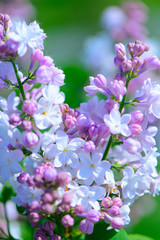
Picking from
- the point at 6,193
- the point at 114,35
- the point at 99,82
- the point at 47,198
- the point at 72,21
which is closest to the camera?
the point at 47,198

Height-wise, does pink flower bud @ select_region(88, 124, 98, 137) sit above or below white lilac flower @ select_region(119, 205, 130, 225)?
above

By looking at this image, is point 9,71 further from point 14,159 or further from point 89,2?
point 89,2

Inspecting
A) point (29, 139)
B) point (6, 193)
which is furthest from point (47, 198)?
point (6, 193)

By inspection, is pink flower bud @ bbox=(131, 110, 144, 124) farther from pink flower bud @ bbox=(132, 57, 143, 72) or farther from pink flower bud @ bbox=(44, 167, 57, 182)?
pink flower bud @ bbox=(44, 167, 57, 182)

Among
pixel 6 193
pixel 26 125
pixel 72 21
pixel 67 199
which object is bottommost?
pixel 72 21

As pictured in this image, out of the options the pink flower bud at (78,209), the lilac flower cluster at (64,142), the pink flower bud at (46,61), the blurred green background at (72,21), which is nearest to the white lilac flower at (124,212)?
the lilac flower cluster at (64,142)

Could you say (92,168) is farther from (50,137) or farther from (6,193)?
(6,193)

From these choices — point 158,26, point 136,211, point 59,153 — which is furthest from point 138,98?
point 158,26

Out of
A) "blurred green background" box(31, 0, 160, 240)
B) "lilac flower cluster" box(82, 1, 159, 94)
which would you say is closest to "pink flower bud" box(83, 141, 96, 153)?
"lilac flower cluster" box(82, 1, 159, 94)
